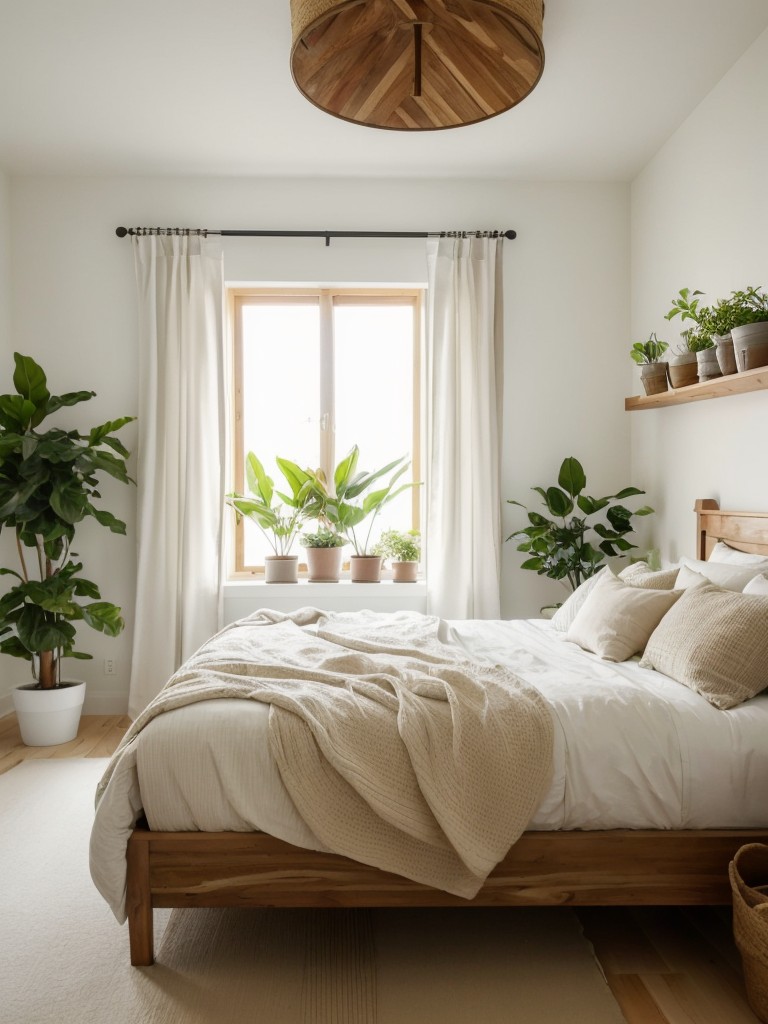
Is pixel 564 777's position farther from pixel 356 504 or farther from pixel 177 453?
pixel 177 453

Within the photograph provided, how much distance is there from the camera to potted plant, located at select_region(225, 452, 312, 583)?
4.60 meters

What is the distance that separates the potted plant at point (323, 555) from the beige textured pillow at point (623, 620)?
1981 mm

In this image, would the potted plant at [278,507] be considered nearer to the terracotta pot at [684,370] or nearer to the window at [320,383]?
the window at [320,383]

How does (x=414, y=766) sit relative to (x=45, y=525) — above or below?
below

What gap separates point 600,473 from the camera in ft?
15.4

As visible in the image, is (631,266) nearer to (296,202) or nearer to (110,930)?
(296,202)

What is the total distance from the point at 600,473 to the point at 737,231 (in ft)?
5.36

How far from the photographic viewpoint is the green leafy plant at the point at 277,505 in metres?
4.60

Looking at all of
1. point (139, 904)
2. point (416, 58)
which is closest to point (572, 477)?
point (416, 58)

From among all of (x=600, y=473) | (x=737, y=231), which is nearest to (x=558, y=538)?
(x=600, y=473)

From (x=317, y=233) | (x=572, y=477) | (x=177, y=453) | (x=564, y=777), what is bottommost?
(x=564, y=777)

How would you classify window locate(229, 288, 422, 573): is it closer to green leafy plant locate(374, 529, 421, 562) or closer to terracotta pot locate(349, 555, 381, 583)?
green leafy plant locate(374, 529, 421, 562)

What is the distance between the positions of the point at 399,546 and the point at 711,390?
2.03 metres

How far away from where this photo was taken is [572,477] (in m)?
4.37
